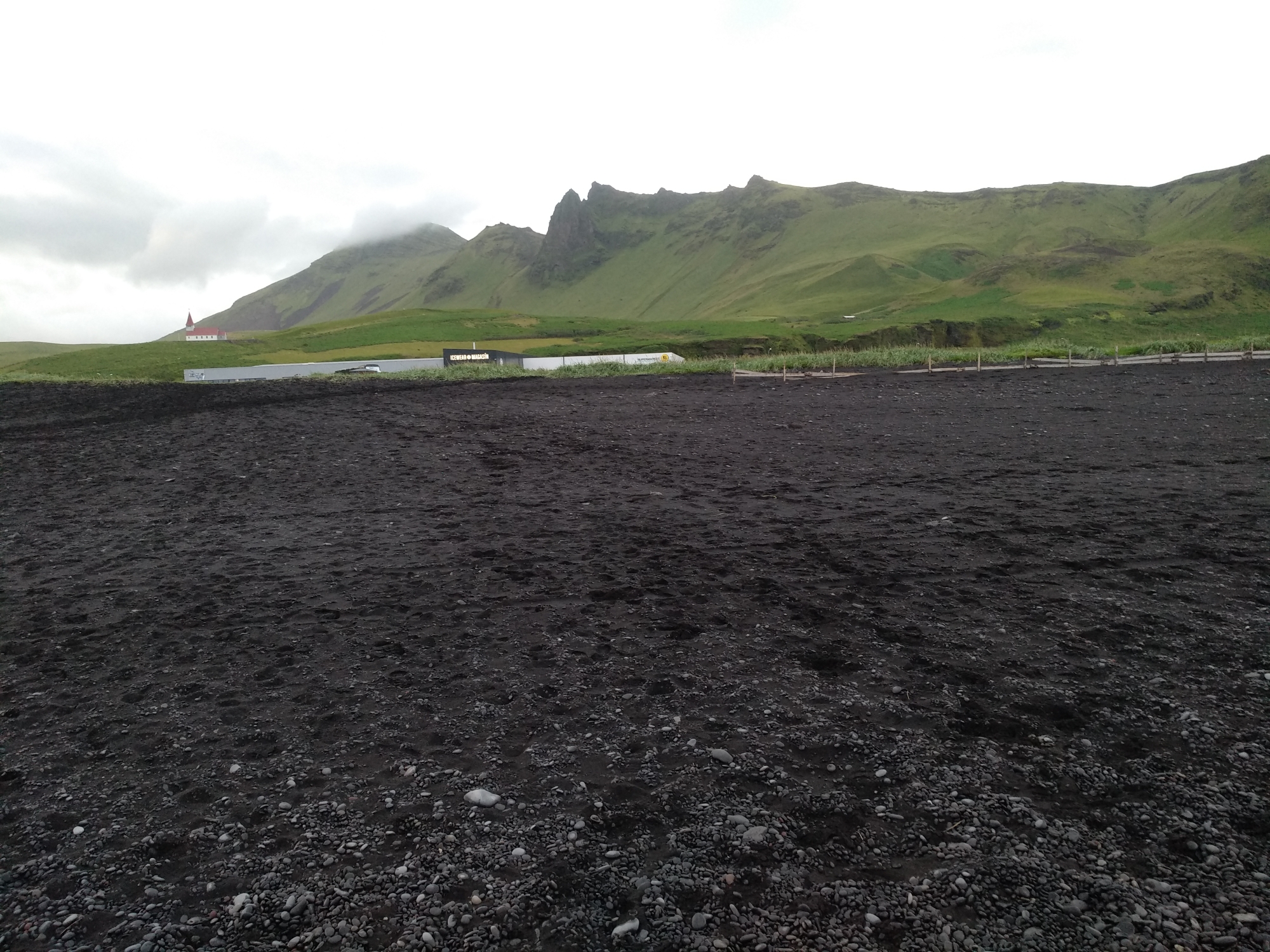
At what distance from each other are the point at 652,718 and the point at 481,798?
1.33m

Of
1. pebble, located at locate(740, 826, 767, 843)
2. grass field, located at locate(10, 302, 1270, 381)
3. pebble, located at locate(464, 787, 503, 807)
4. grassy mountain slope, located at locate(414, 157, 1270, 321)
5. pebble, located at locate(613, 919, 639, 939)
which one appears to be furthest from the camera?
grassy mountain slope, located at locate(414, 157, 1270, 321)

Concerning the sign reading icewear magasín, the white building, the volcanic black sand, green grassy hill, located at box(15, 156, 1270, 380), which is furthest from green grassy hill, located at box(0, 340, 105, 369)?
the volcanic black sand

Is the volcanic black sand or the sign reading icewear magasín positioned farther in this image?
the sign reading icewear magasín

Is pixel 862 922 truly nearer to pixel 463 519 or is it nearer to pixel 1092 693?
pixel 1092 693

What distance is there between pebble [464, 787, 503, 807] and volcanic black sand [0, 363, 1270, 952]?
57 millimetres

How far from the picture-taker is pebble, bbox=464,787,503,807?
13.8ft

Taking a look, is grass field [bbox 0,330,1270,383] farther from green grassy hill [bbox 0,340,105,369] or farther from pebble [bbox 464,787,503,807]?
green grassy hill [bbox 0,340,105,369]

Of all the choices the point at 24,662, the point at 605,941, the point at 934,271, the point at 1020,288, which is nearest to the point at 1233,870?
the point at 605,941

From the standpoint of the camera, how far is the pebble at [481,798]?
13.8 ft

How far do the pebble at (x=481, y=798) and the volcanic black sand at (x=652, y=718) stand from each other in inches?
2.2

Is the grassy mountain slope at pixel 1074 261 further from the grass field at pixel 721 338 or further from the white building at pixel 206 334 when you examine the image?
the white building at pixel 206 334

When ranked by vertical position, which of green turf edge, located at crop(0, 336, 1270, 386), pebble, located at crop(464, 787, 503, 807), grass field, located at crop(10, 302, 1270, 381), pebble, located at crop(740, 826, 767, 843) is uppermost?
grass field, located at crop(10, 302, 1270, 381)

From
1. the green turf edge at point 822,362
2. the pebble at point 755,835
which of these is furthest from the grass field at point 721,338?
the pebble at point 755,835

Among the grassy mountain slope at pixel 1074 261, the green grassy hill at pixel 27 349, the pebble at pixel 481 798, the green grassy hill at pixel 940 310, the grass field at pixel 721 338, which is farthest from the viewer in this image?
the green grassy hill at pixel 27 349
